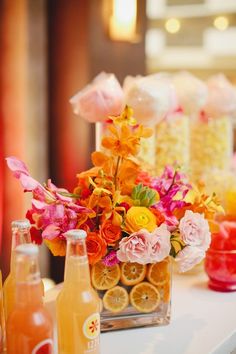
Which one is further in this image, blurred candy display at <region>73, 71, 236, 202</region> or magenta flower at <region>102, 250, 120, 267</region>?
blurred candy display at <region>73, 71, 236, 202</region>

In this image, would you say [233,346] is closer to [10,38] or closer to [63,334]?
[63,334]

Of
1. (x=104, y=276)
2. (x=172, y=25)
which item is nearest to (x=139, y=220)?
(x=104, y=276)

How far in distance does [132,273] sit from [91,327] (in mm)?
246

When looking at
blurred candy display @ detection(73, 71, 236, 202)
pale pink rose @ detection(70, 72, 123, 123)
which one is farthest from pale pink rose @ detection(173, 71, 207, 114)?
pale pink rose @ detection(70, 72, 123, 123)

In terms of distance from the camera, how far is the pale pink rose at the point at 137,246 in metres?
1.26

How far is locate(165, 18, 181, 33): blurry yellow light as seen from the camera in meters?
4.30

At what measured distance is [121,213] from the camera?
1.31 metres

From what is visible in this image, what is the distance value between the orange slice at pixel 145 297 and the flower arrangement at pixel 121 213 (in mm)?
96

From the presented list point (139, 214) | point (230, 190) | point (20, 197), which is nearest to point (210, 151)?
point (230, 190)

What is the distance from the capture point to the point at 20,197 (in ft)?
7.32

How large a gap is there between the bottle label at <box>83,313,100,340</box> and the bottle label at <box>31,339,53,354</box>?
73 millimetres

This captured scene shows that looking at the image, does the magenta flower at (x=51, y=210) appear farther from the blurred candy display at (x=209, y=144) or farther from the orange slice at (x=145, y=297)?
the blurred candy display at (x=209, y=144)

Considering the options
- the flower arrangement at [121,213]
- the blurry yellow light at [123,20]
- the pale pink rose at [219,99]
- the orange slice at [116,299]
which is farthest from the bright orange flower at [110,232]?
the blurry yellow light at [123,20]

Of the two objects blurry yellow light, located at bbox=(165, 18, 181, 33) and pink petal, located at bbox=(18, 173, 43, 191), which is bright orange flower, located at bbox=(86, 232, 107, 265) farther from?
blurry yellow light, located at bbox=(165, 18, 181, 33)
